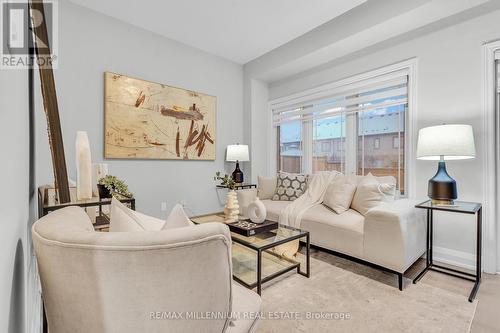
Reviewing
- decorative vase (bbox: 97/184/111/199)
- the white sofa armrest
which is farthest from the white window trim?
decorative vase (bbox: 97/184/111/199)

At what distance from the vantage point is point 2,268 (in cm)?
53

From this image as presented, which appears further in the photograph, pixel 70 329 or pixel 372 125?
pixel 372 125

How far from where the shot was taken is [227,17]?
2871 millimetres

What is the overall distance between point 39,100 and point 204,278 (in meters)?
2.76

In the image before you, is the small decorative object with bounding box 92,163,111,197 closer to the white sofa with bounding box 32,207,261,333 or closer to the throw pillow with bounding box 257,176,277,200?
the white sofa with bounding box 32,207,261,333

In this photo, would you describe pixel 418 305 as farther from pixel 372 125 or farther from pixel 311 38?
pixel 311 38

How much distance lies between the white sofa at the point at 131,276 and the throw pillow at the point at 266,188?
109 inches

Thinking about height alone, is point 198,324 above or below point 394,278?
above

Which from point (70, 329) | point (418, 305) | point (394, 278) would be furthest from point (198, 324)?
point (394, 278)

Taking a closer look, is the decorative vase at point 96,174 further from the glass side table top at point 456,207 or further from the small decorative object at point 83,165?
the glass side table top at point 456,207

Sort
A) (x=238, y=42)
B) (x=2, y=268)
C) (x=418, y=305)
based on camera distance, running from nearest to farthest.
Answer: (x=2, y=268), (x=418, y=305), (x=238, y=42)

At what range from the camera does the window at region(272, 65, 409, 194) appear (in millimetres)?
2916

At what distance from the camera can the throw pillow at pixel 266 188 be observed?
11.3 feet

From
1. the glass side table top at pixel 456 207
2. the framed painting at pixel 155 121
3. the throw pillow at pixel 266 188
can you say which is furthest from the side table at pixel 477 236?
the framed painting at pixel 155 121
